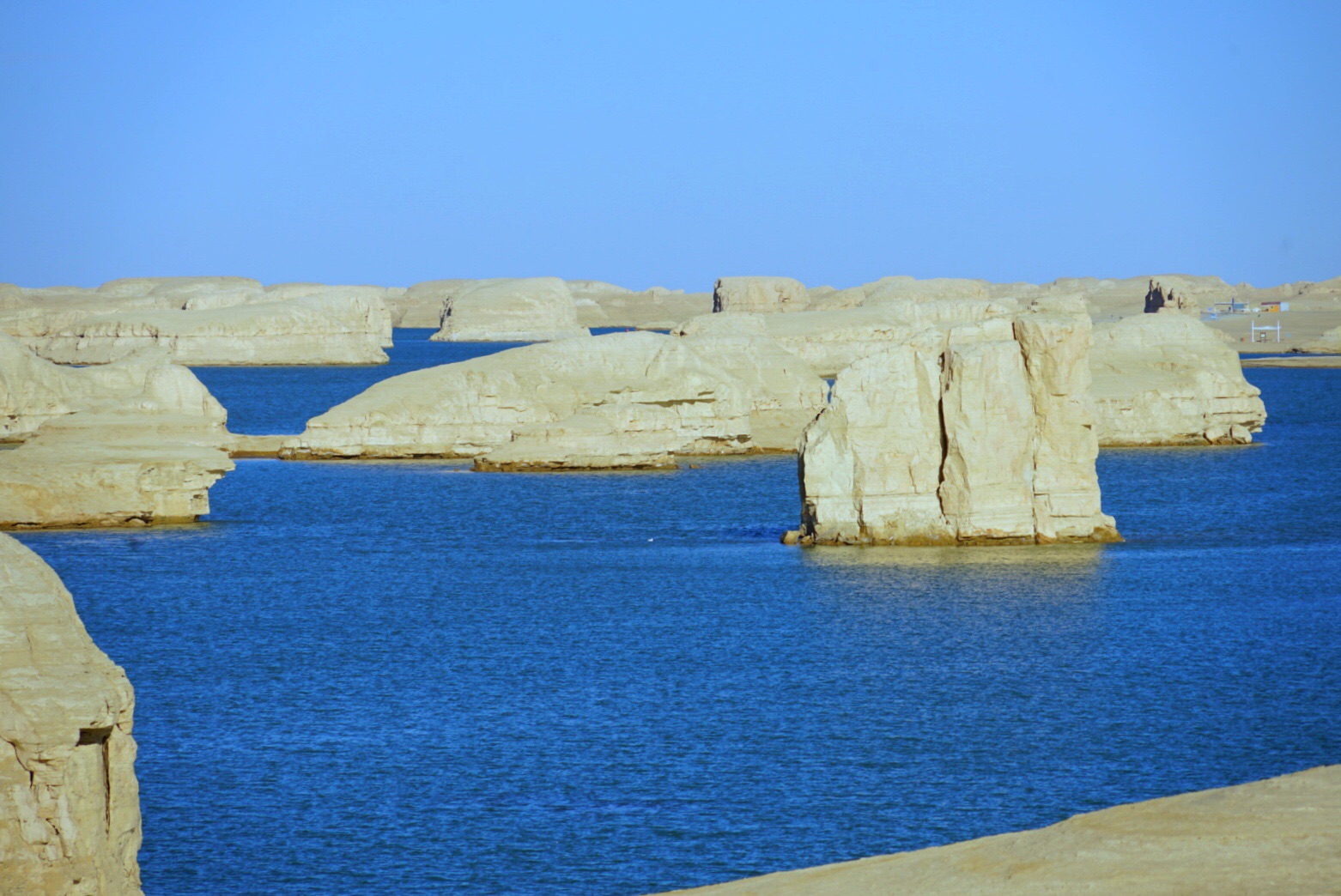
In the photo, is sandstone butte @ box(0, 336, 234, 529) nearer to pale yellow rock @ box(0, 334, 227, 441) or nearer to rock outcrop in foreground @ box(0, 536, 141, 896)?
pale yellow rock @ box(0, 334, 227, 441)

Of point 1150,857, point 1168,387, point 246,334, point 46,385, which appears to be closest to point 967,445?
point 1150,857

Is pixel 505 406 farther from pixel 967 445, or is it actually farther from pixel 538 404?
pixel 967 445

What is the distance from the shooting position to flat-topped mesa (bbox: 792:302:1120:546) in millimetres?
47344

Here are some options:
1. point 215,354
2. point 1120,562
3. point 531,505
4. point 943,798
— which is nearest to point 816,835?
point 943,798

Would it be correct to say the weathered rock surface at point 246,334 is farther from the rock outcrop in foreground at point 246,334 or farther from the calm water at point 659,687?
the calm water at point 659,687

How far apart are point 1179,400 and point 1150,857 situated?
75.6 meters

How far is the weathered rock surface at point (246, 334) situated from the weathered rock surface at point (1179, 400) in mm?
121288

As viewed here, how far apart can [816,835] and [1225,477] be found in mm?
53385

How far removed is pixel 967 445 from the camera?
154 ft

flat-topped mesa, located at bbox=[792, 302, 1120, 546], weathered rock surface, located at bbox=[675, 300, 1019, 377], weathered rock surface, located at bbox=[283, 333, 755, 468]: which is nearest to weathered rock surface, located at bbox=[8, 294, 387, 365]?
weathered rock surface, located at bbox=[675, 300, 1019, 377]

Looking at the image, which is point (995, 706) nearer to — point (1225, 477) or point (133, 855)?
point (133, 855)

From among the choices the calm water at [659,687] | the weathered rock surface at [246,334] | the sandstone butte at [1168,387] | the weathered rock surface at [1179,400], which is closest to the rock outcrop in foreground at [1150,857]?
the calm water at [659,687]

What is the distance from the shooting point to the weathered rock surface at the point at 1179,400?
8650cm

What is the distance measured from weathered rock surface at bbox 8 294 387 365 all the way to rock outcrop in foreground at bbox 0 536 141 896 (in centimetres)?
17353
